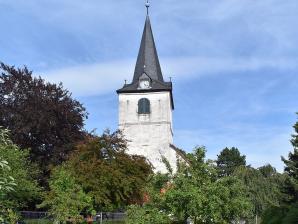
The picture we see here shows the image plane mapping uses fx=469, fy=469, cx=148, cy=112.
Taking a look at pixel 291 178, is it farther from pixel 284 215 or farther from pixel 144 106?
pixel 144 106

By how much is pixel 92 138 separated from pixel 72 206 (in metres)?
6.82

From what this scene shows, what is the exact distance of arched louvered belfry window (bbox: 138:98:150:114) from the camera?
52.9 meters

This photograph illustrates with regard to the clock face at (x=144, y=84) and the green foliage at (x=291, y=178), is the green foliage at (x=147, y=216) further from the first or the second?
the clock face at (x=144, y=84)

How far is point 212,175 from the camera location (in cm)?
2038

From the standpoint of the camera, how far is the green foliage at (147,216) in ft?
64.4

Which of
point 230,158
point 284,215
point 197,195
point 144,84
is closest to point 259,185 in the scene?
point 144,84

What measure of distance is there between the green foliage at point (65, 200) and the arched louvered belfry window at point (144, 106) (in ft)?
95.8

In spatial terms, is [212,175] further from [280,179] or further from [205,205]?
[280,179]

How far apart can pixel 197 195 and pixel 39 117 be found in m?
15.9

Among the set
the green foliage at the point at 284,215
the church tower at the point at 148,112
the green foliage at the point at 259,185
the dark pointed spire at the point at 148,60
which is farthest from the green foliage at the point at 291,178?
the dark pointed spire at the point at 148,60

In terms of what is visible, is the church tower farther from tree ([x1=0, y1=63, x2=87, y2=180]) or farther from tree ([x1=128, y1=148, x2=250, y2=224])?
tree ([x1=128, y1=148, x2=250, y2=224])

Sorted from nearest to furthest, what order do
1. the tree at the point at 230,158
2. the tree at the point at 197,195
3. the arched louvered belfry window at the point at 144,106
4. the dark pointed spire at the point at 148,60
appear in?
the tree at the point at 197,195
the arched louvered belfry window at the point at 144,106
the dark pointed spire at the point at 148,60
the tree at the point at 230,158

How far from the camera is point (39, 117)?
31.2 meters

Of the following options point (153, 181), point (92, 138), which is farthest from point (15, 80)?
point (153, 181)
